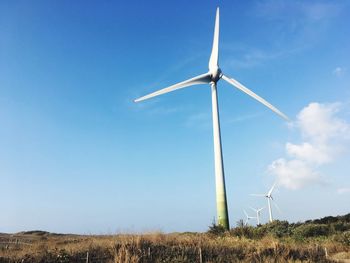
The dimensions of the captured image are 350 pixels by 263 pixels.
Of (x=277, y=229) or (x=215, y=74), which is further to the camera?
(x=215, y=74)

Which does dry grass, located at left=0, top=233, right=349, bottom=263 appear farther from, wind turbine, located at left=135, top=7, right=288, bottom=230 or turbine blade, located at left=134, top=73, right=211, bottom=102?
turbine blade, located at left=134, top=73, right=211, bottom=102

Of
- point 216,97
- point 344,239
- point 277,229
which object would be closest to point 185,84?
point 216,97

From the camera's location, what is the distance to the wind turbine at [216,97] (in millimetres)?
39062

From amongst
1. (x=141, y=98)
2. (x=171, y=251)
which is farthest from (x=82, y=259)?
(x=141, y=98)

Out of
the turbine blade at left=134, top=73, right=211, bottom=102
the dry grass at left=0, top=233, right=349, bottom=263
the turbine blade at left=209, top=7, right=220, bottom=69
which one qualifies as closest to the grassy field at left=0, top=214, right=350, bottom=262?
the dry grass at left=0, top=233, right=349, bottom=263

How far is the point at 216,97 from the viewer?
44344 mm

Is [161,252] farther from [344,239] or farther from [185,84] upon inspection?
[185,84]

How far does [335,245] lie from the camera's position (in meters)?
30.6

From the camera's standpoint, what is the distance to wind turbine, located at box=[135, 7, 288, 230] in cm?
3906

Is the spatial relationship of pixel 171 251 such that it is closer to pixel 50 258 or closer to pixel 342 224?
pixel 50 258

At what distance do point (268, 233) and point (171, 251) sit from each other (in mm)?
16712

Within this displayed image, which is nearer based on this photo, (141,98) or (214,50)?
(141,98)

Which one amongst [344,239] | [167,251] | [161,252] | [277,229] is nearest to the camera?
[161,252]

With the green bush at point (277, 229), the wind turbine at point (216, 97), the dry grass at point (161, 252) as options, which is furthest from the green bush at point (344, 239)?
the wind turbine at point (216, 97)
